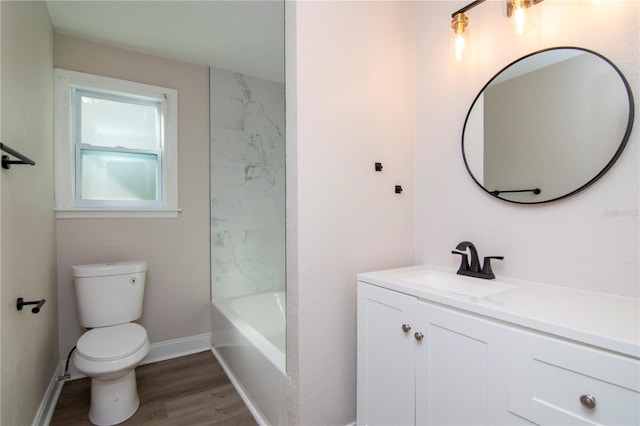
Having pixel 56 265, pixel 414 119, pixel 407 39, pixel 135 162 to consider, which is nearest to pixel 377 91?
pixel 414 119

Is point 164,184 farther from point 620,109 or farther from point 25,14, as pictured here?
point 620,109

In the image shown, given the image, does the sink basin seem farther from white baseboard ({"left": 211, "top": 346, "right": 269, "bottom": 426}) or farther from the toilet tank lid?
the toilet tank lid

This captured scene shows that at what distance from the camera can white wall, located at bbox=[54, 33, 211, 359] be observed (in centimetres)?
221

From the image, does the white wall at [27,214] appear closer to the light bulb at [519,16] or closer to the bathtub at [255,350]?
the bathtub at [255,350]

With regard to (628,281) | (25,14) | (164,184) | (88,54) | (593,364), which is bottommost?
(593,364)

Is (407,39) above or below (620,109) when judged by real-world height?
above

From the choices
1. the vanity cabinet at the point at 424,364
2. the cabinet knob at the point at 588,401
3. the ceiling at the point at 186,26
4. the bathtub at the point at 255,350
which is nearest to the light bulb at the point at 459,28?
the ceiling at the point at 186,26

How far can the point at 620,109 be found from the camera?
1.10 meters

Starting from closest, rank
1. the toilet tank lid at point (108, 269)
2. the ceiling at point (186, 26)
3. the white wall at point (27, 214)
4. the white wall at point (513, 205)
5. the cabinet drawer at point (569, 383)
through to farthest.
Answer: the cabinet drawer at point (569, 383) → the white wall at point (513, 205) → the white wall at point (27, 214) → the ceiling at point (186, 26) → the toilet tank lid at point (108, 269)

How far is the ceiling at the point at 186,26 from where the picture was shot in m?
1.92

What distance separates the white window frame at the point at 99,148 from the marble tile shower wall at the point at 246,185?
33cm

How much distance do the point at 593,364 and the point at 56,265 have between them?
2.87 m

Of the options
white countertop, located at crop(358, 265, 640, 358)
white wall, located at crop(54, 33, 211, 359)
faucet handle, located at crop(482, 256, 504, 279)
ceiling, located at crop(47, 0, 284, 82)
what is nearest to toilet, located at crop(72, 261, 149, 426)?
white wall, located at crop(54, 33, 211, 359)

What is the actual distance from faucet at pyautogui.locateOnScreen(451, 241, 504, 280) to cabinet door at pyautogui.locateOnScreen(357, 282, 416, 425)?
0.42 m
